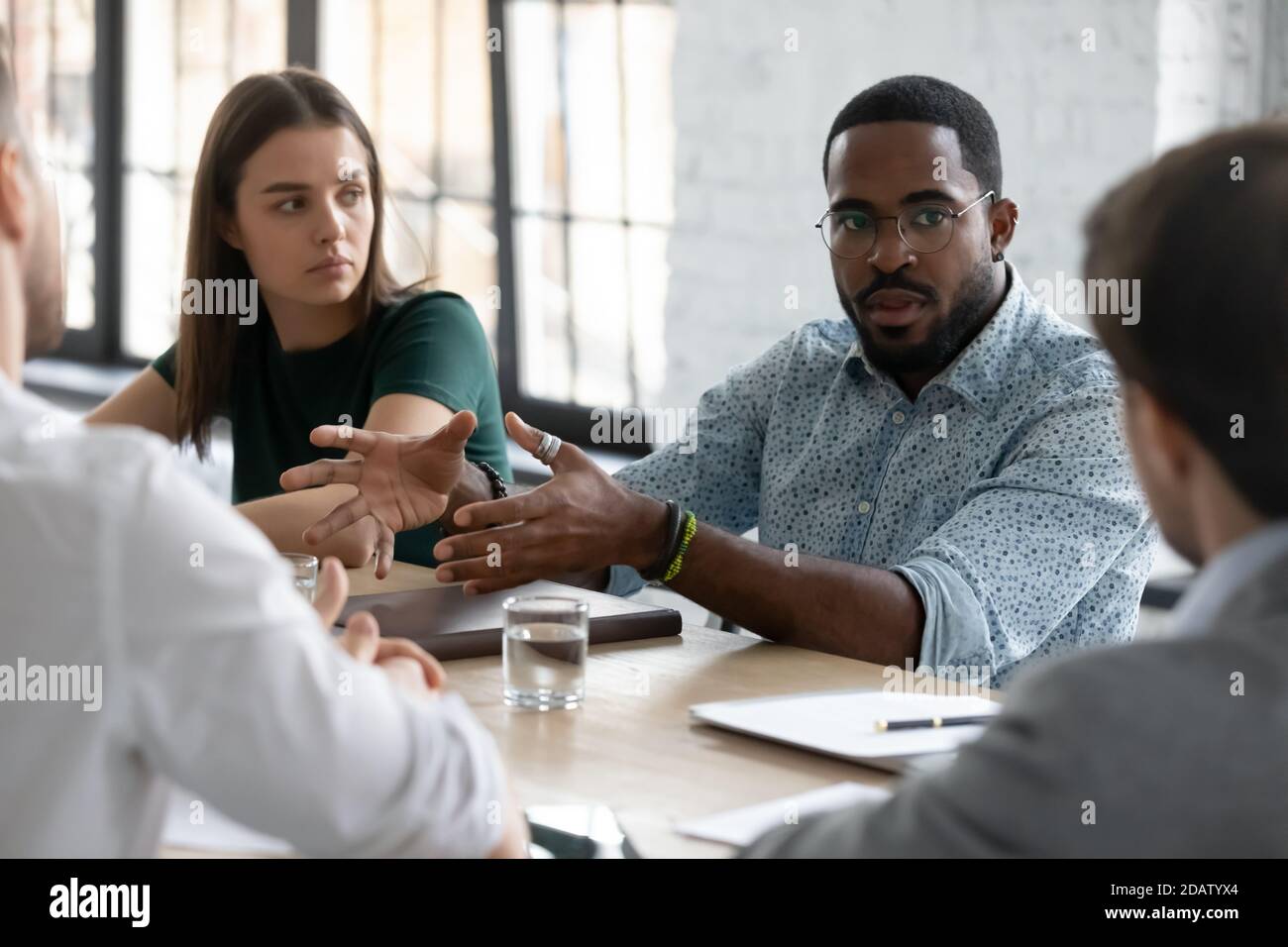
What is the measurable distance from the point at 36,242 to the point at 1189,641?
698 mm

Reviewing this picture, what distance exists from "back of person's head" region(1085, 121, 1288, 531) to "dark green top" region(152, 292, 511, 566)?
1.51 m

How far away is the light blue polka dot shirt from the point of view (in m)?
1.87

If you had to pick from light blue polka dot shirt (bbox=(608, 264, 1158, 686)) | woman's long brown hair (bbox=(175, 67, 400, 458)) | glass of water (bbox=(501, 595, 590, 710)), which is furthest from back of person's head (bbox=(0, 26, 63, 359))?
woman's long brown hair (bbox=(175, 67, 400, 458))

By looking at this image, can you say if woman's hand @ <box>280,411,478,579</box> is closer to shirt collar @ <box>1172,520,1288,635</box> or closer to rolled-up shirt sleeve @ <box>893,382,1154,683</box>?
rolled-up shirt sleeve @ <box>893,382,1154,683</box>

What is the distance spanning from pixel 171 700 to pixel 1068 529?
1342mm

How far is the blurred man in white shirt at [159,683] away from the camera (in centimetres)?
78

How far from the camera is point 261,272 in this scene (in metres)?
2.55

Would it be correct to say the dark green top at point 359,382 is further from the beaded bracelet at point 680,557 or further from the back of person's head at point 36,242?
the back of person's head at point 36,242

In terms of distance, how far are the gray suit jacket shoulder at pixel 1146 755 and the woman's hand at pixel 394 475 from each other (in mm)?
1154

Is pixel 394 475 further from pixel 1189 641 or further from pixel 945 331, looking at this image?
pixel 1189 641

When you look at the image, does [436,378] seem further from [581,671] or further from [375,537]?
[581,671]

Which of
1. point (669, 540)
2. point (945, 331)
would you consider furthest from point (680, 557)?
point (945, 331)

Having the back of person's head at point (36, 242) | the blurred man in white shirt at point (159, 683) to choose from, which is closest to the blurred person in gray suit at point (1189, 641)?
the blurred man in white shirt at point (159, 683)

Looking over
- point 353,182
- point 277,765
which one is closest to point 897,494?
point 353,182
